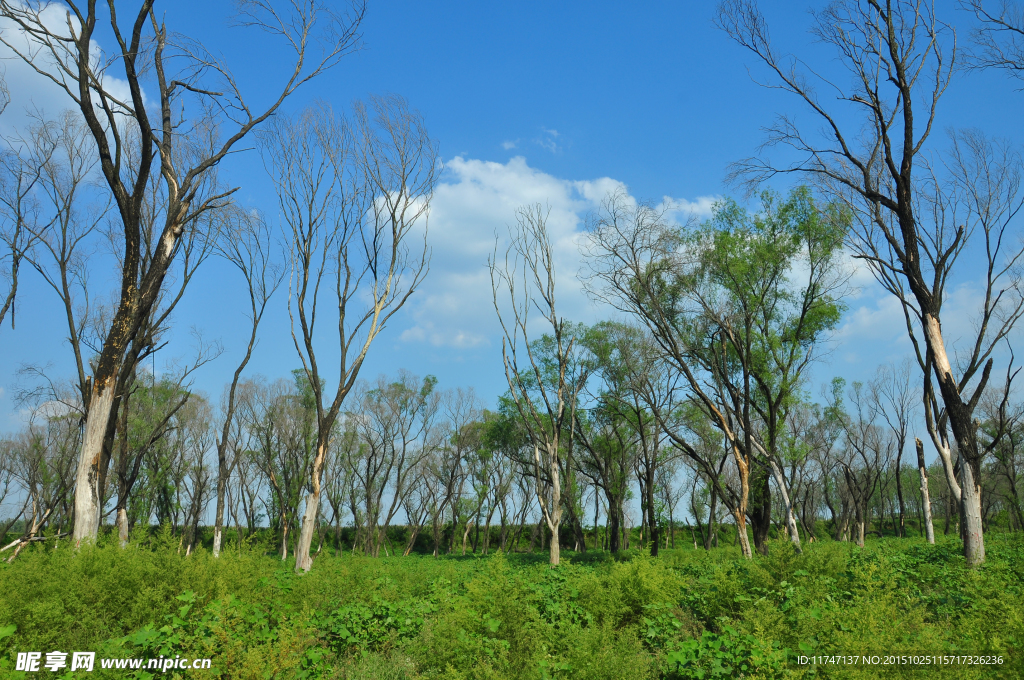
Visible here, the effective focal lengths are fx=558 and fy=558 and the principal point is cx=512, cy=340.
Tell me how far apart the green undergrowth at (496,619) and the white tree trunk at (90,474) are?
142cm

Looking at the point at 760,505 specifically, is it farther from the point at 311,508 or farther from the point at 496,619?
the point at 496,619

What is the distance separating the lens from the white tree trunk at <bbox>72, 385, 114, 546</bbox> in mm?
8070

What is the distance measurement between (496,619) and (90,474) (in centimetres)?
669

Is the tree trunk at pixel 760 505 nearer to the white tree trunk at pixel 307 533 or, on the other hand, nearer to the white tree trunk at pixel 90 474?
the white tree trunk at pixel 307 533

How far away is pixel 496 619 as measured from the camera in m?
5.27

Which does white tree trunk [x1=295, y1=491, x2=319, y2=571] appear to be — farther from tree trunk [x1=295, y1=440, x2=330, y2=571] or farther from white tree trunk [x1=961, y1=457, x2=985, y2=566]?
white tree trunk [x1=961, y1=457, x2=985, y2=566]

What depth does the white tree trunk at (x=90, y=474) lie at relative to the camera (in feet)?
26.5

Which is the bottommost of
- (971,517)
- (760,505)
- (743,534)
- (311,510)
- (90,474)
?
(743,534)

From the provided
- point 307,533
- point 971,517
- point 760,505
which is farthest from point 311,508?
point 760,505

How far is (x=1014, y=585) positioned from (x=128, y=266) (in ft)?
41.7

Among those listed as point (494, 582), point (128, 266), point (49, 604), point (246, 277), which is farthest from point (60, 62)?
point (494, 582)

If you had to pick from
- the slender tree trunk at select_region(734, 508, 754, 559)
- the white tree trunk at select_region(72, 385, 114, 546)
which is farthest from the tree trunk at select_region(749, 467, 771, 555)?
the white tree trunk at select_region(72, 385, 114, 546)

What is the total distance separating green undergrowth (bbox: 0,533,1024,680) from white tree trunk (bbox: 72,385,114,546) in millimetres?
1423

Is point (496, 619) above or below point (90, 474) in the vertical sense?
below
